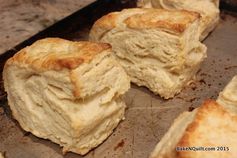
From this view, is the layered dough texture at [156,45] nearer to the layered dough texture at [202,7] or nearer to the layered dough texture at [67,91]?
the layered dough texture at [67,91]

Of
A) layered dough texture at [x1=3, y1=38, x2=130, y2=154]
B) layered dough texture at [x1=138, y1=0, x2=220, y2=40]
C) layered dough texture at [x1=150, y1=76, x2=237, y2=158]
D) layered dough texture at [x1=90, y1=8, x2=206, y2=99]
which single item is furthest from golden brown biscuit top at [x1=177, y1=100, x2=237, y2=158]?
layered dough texture at [x1=138, y1=0, x2=220, y2=40]

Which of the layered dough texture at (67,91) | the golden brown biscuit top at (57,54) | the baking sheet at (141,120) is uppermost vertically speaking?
the golden brown biscuit top at (57,54)

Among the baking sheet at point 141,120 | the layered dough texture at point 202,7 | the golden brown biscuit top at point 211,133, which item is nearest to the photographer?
the golden brown biscuit top at point 211,133

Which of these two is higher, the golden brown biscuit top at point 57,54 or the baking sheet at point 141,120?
the golden brown biscuit top at point 57,54

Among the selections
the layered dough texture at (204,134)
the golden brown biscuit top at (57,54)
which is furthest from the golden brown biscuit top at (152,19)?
the layered dough texture at (204,134)

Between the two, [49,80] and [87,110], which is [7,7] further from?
[87,110]

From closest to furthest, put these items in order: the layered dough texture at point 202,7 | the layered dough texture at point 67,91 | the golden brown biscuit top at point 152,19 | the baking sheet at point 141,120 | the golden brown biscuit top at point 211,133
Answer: the golden brown biscuit top at point 211,133
the layered dough texture at point 67,91
the baking sheet at point 141,120
the golden brown biscuit top at point 152,19
the layered dough texture at point 202,7

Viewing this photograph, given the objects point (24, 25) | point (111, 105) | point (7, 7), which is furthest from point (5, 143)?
point (7, 7)
